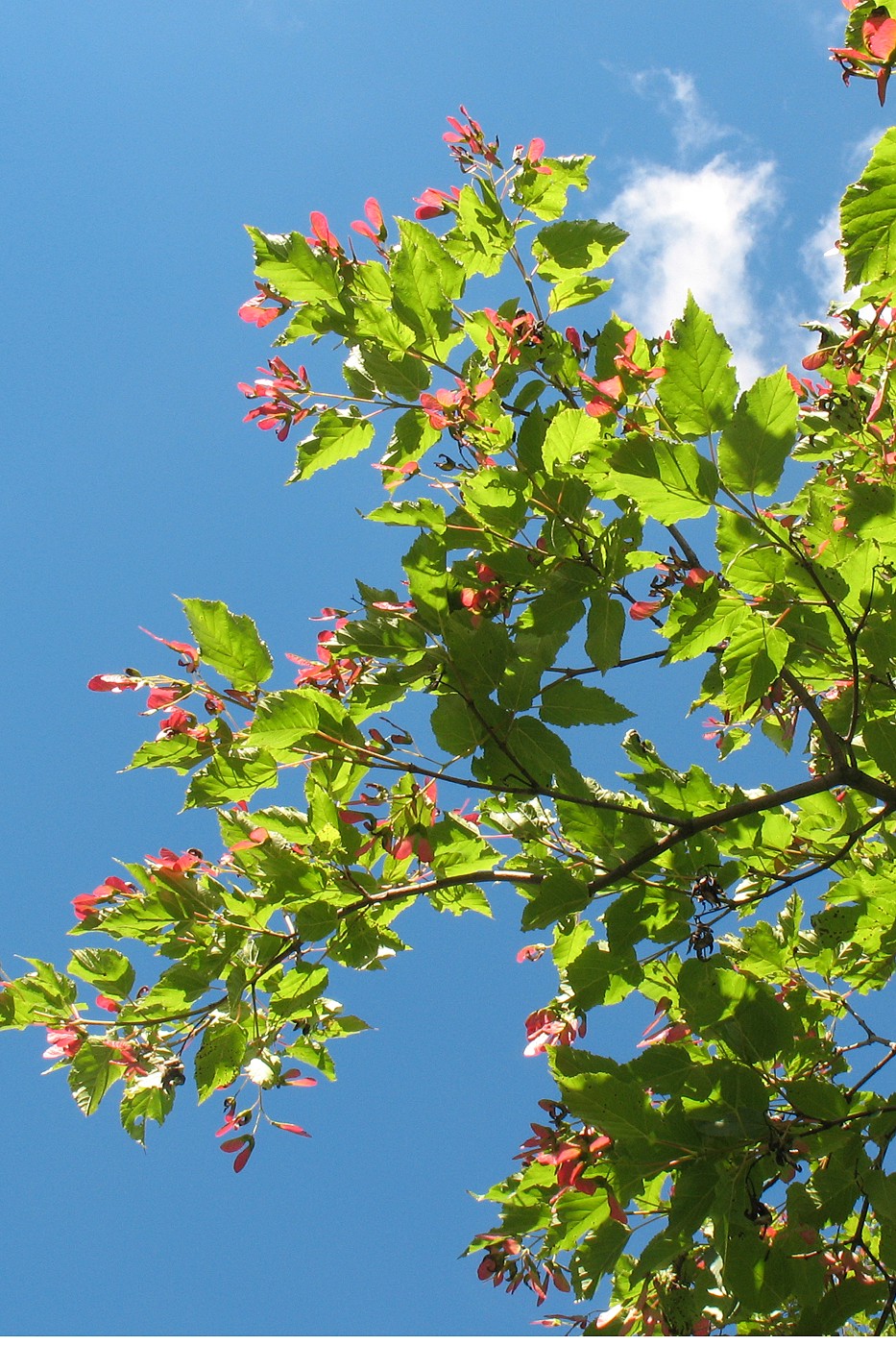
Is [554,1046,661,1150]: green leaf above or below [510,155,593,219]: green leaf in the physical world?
below

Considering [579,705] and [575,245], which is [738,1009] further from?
[575,245]

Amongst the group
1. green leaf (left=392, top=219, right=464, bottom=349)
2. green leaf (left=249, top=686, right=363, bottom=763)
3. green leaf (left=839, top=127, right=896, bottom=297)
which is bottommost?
green leaf (left=249, top=686, right=363, bottom=763)

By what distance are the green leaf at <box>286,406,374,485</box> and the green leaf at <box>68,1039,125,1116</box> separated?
4.92 feet

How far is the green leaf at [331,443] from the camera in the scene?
238 centimetres

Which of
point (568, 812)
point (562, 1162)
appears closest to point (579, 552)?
point (568, 812)

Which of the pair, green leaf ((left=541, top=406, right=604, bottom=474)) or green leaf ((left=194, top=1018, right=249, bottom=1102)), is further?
green leaf ((left=194, top=1018, right=249, bottom=1102))

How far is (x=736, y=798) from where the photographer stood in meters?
2.12

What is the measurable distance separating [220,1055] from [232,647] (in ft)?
3.06

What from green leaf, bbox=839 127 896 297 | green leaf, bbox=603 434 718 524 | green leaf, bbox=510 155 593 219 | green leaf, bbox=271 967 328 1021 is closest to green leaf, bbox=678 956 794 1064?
green leaf, bbox=271 967 328 1021

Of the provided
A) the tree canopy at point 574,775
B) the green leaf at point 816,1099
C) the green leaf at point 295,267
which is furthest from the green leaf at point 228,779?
the green leaf at point 816,1099

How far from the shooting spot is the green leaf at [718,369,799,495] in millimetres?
1493

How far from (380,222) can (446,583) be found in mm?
1130

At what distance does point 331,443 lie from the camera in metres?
2.39

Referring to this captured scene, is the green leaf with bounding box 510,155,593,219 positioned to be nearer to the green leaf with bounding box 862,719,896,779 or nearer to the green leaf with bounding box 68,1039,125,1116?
the green leaf with bounding box 862,719,896,779
